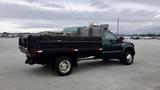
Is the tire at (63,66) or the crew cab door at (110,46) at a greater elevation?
the crew cab door at (110,46)

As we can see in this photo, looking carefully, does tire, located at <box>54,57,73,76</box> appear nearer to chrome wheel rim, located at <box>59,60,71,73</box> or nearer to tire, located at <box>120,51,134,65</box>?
chrome wheel rim, located at <box>59,60,71,73</box>

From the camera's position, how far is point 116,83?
7230mm

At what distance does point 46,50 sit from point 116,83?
110 inches

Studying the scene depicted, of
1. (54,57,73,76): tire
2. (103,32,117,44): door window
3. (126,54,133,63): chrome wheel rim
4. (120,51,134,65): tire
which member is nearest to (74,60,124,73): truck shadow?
(120,51,134,65): tire

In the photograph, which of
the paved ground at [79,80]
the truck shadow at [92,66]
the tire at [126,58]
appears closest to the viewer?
the paved ground at [79,80]

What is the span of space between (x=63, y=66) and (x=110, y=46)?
3.07 metres

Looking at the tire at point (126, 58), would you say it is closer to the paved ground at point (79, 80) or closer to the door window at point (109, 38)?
the door window at point (109, 38)

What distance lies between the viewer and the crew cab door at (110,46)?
34.2ft

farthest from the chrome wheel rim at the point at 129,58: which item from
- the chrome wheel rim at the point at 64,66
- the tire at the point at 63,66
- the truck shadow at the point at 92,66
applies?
the chrome wheel rim at the point at 64,66

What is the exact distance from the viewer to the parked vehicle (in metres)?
8.00

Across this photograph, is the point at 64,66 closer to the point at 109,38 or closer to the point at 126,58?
the point at 109,38

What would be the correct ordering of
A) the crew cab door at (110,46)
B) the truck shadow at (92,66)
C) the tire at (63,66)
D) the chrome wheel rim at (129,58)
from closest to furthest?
the tire at (63,66), the truck shadow at (92,66), the crew cab door at (110,46), the chrome wheel rim at (129,58)

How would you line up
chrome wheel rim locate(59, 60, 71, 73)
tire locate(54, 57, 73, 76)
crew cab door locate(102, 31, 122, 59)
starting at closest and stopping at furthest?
tire locate(54, 57, 73, 76) → chrome wheel rim locate(59, 60, 71, 73) → crew cab door locate(102, 31, 122, 59)

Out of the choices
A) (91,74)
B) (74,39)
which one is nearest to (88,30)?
(74,39)
